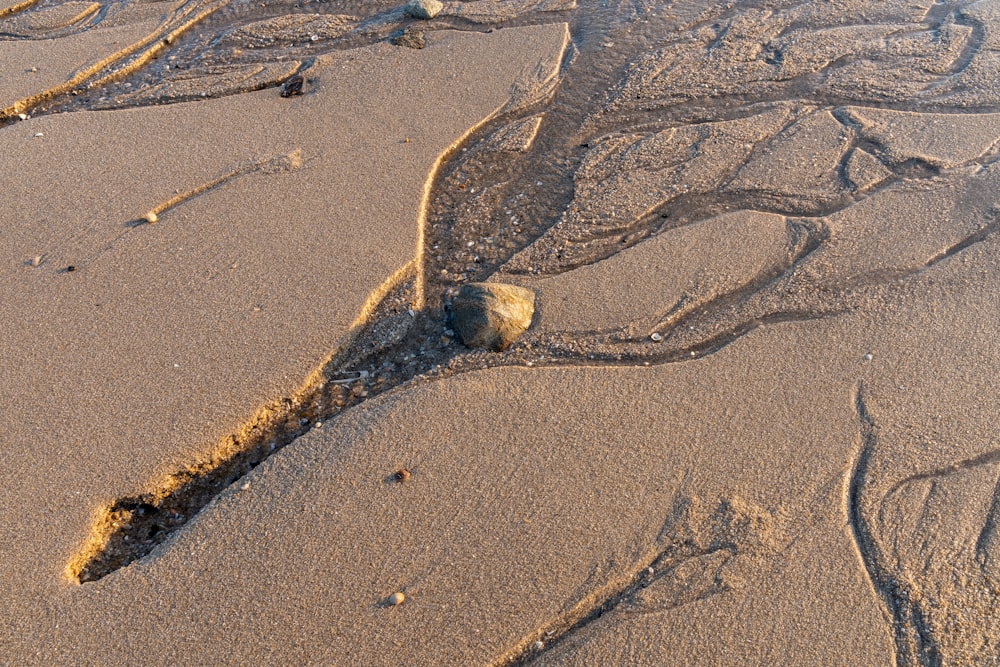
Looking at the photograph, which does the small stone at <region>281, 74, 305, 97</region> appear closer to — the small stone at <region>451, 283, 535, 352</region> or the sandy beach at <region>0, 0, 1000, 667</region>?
the sandy beach at <region>0, 0, 1000, 667</region>

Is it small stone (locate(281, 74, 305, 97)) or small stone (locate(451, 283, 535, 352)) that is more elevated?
small stone (locate(281, 74, 305, 97))

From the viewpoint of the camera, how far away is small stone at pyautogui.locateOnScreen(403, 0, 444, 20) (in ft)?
15.4

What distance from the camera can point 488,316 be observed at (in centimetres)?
280

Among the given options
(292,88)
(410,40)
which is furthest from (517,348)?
(410,40)

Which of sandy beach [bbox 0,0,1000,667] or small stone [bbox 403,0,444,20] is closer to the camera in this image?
sandy beach [bbox 0,0,1000,667]

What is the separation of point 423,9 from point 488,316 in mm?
2771

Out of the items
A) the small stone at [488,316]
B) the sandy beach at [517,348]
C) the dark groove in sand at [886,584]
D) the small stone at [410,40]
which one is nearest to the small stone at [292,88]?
the sandy beach at [517,348]

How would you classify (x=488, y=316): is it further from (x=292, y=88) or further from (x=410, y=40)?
(x=410, y=40)

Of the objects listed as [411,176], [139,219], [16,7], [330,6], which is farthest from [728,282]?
[16,7]

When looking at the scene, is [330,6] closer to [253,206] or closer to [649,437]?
[253,206]

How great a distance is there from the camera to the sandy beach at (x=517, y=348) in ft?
7.04

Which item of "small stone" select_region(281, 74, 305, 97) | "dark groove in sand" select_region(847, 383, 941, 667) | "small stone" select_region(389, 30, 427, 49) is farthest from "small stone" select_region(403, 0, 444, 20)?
"dark groove in sand" select_region(847, 383, 941, 667)

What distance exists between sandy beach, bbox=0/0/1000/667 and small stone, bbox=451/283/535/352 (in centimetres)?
4

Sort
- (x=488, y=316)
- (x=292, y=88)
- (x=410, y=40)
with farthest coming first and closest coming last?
(x=410, y=40) < (x=292, y=88) < (x=488, y=316)
